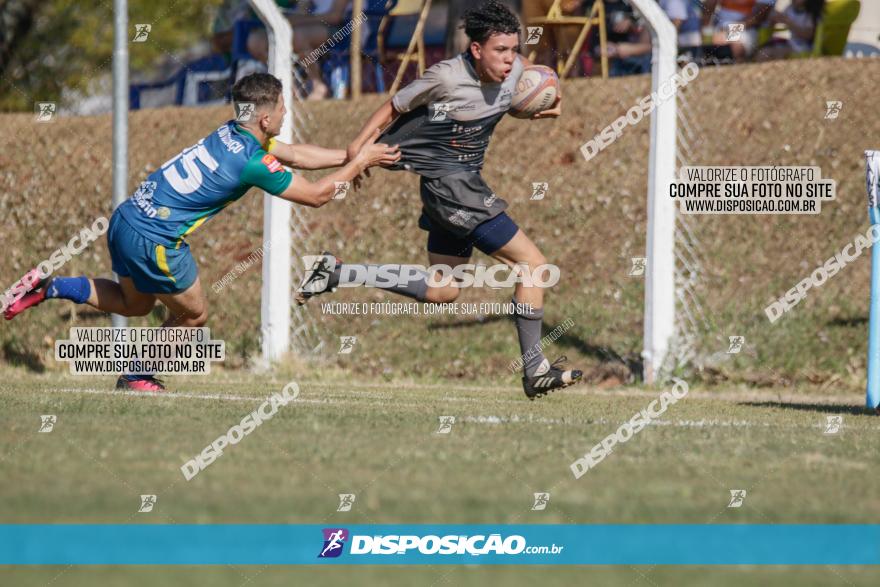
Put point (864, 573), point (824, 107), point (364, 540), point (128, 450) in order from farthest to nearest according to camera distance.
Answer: point (824, 107) → point (128, 450) → point (364, 540) → point (864, 573)

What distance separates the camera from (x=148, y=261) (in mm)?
8117

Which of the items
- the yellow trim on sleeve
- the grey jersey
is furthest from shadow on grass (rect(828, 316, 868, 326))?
the yellow trim on sleeve

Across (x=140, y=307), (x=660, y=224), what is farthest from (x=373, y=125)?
(x=660, y=224)

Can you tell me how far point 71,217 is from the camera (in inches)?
629

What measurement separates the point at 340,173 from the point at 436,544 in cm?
422

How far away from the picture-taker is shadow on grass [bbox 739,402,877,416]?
8344 millimetres

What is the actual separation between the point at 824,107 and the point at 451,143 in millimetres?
7497

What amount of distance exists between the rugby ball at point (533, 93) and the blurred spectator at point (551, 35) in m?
7.41

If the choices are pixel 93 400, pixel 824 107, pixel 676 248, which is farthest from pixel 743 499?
pixel 824 107

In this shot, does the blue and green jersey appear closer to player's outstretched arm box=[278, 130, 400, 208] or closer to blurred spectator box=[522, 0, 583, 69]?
player's outstretched arm box=[278, 130, 400, 208]

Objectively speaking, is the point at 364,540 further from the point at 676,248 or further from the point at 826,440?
the point at 676,248

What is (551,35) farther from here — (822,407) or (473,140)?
(822,407)

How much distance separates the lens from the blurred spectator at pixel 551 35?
627 inches

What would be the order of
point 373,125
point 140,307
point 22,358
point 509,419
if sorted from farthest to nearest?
point 22,358, point 140,307, point 373,125, point 509,419
